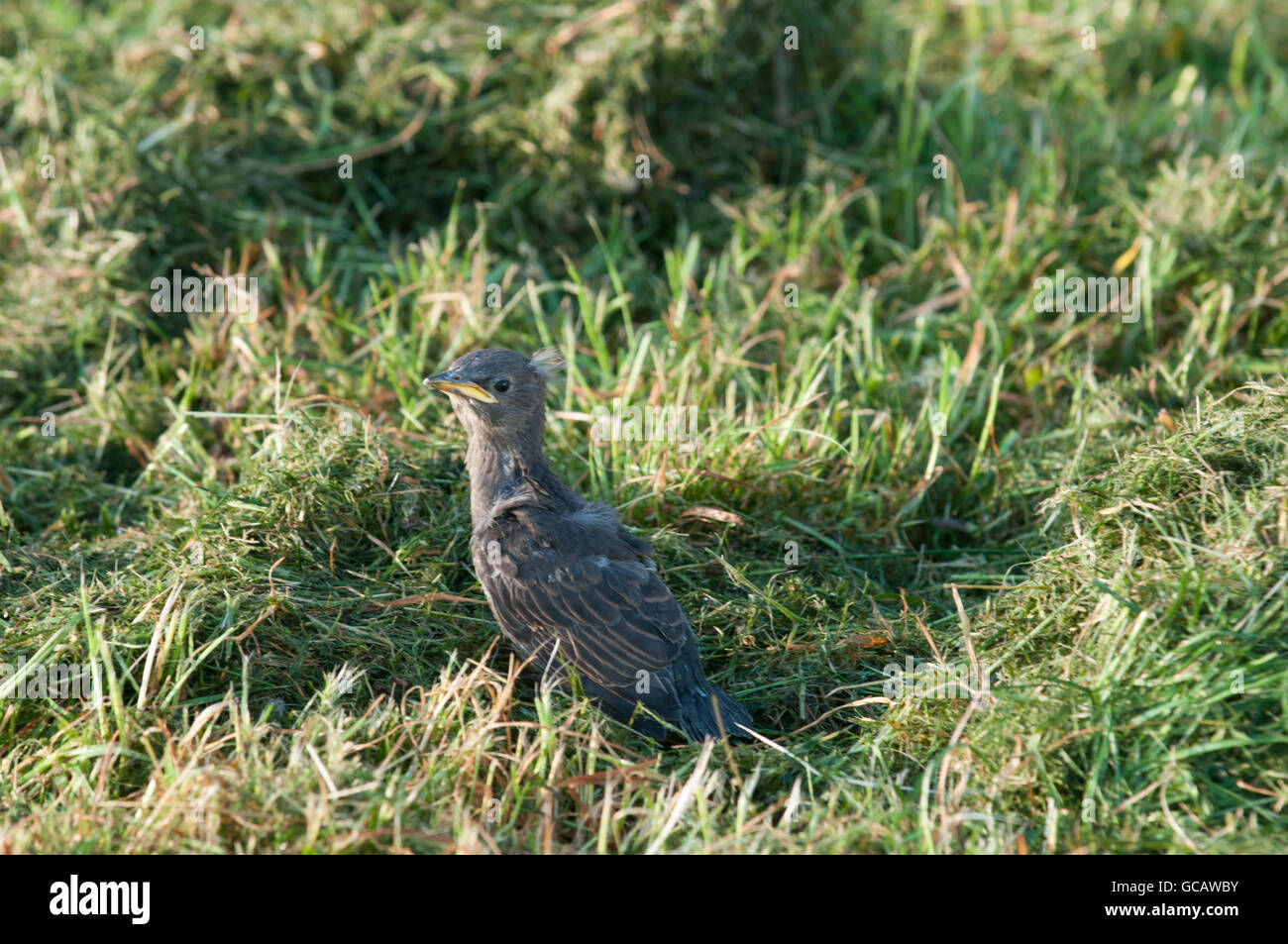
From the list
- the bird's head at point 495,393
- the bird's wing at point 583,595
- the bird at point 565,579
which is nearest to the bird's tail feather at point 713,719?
the bird at point 565,579

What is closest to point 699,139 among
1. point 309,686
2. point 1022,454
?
point 1022,454

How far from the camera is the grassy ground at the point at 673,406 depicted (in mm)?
3287

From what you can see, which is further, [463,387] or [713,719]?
[463,387]

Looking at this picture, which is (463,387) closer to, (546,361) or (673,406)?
(546,361)

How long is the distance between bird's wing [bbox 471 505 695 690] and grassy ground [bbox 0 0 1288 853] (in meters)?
0.20

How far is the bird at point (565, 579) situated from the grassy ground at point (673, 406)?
0.15m

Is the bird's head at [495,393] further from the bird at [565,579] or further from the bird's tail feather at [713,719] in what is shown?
the bird's tail feather at [713,719]

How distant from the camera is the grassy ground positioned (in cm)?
329

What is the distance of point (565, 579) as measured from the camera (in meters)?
3.95

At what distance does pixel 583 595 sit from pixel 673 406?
1235 mm

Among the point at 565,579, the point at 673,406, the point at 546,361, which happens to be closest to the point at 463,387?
the point at 546,361

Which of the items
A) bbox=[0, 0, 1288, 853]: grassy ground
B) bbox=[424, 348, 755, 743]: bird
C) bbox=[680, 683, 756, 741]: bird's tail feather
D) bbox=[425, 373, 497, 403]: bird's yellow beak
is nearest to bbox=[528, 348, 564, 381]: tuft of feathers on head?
bbox=[424, 348, 755, 743]: bird

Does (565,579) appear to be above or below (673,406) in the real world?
below
